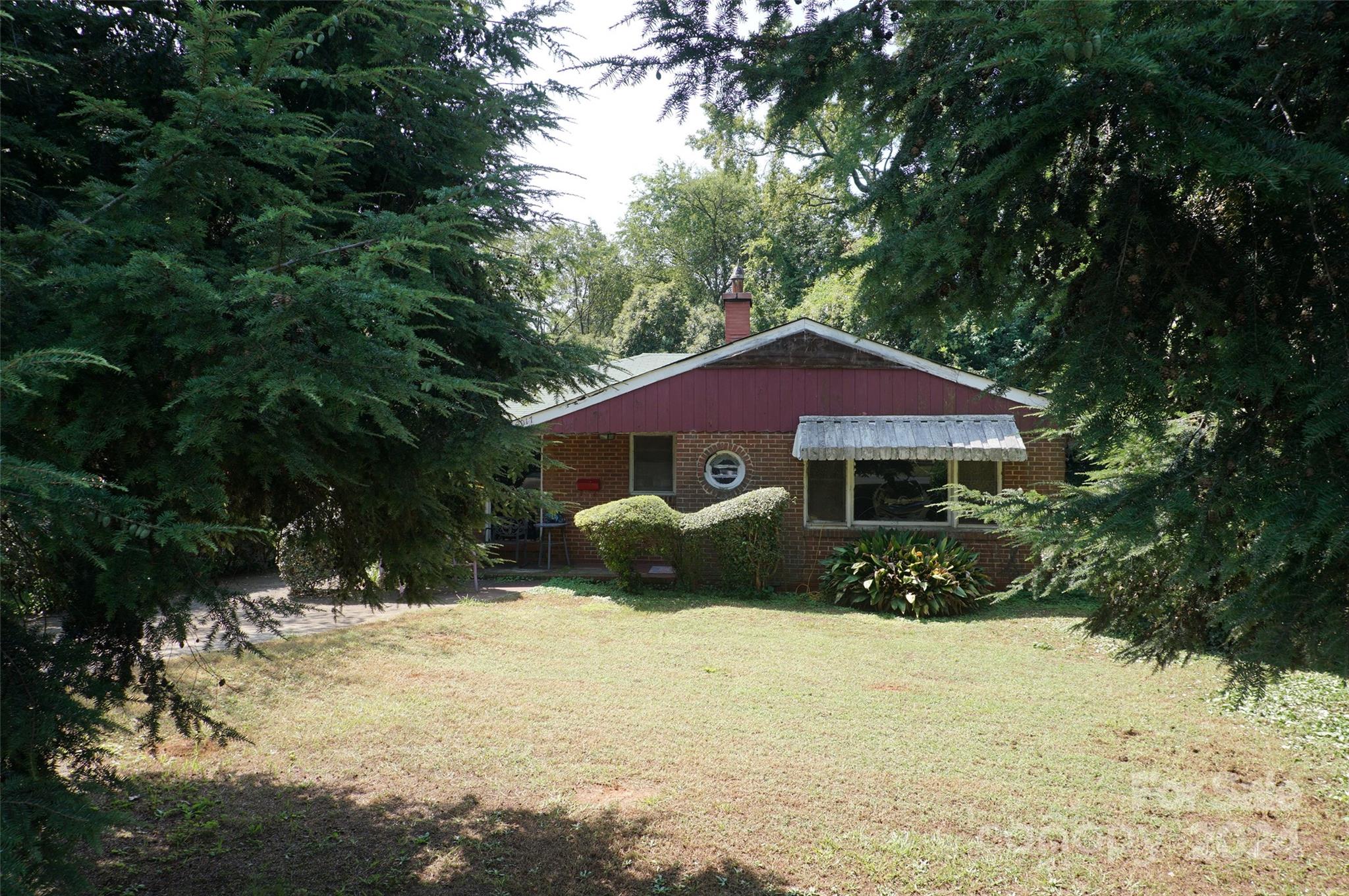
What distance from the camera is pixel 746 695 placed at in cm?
742

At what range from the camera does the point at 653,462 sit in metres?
14.6

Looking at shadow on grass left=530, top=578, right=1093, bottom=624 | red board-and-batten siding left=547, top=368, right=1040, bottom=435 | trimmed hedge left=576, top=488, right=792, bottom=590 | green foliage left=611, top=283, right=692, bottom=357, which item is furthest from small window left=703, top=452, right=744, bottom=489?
green foliage left=611, top=283, right=692, bottom=357

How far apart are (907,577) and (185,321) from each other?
10.5 m

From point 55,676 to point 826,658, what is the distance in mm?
7260

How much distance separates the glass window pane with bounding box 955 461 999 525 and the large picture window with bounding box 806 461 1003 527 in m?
0.01

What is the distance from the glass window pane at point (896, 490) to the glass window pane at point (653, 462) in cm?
328

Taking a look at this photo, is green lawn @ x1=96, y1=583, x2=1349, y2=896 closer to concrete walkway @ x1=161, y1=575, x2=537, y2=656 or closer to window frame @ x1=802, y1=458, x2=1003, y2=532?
concrete walkway @ x1=161, y1=575, x2=537, y2=656

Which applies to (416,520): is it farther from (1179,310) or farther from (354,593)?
(1179,310)

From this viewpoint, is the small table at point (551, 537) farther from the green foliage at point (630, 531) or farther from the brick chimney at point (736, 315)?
the brick chimney at point (736, 315)

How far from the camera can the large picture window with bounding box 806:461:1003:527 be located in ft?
43.6

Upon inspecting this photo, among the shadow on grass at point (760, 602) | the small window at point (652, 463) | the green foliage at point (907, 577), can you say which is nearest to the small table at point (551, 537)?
the shadow on grass at point (760, 602)

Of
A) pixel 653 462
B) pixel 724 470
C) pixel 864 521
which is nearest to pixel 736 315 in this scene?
pixel 653 462

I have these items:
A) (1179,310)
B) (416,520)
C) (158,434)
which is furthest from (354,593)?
(1179,310)

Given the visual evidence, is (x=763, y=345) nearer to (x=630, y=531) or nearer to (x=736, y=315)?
(x=736, y=315)
